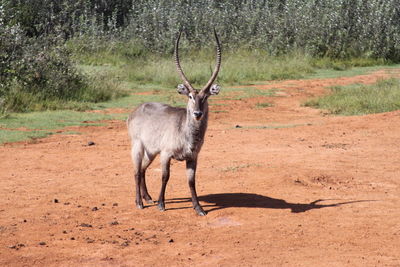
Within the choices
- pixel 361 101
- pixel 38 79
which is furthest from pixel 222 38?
pixel 38 79

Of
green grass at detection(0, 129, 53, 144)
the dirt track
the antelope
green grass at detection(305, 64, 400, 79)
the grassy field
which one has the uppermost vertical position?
the antelope

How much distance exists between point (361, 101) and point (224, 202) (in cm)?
847

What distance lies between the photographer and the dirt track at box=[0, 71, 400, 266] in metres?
6.27

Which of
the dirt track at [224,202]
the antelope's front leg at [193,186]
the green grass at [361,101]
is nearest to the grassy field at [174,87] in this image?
the green grass at [361,101]

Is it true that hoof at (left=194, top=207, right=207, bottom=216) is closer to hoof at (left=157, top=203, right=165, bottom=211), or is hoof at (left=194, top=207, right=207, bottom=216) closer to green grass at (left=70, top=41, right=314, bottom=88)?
hoof at (left=157, top=203, right=165, bottom=211)

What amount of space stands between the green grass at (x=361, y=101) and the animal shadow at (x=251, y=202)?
24.1 feet

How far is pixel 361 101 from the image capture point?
15.6 meters

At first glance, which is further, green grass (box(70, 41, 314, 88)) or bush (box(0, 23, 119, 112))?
green grass (box(70, 41, 314, 88))

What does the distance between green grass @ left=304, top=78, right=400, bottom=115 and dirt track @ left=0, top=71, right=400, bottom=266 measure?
1914 mm

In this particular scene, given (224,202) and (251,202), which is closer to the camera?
(251,202)

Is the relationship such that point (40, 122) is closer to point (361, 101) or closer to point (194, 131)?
point (194, 131)

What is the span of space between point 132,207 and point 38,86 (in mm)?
8646


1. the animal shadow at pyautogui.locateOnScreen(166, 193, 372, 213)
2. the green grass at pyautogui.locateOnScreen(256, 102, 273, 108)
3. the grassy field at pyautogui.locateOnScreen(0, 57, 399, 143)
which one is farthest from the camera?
the green grass at pyautogui.locateOnScreen(256, 102, 273, 108)

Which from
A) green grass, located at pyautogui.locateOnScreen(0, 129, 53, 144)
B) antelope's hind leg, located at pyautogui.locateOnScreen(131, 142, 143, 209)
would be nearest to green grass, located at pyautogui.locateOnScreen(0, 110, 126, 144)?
green grass, located at pyautogui.locateOnScreen(0, 129, 53, 144)
